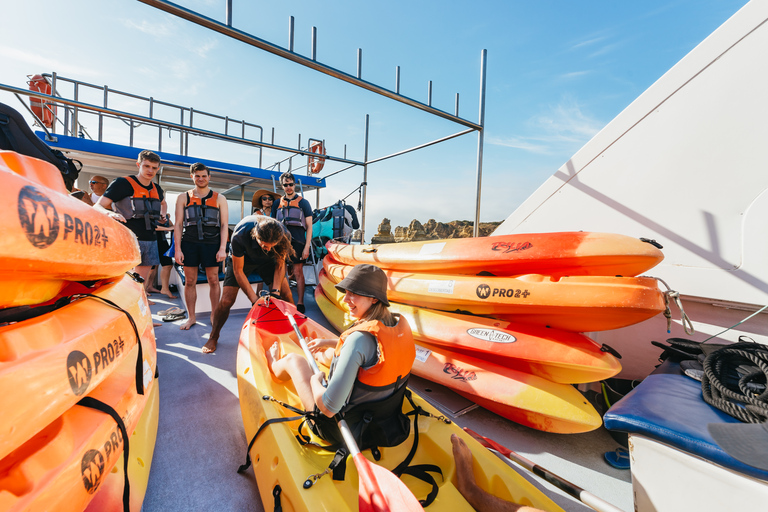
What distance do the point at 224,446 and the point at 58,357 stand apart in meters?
1.40

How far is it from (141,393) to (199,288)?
3.50m

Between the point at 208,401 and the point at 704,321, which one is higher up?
the point at 704,321

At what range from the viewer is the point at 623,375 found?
2.77 m

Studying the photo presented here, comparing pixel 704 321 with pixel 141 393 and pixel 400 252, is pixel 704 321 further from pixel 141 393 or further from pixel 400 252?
pixel 141 393

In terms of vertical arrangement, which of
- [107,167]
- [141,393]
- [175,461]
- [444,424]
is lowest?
[175,461]

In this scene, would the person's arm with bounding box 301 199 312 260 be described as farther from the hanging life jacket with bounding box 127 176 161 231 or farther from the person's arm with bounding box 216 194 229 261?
the hanging life jacket with bounding box 127 176 161 231

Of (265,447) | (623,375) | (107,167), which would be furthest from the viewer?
(107,167)

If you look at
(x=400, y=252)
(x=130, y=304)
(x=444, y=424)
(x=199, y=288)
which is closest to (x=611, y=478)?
(x=444, y=424)

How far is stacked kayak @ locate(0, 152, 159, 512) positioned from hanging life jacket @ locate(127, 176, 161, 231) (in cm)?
288

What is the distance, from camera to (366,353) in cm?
143

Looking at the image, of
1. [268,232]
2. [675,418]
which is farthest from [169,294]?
[675,418]

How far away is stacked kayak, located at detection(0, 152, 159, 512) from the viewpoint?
764 millimetres

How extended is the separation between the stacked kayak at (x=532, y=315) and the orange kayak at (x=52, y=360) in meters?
2.17

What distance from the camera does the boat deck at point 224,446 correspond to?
1604 millimetres
